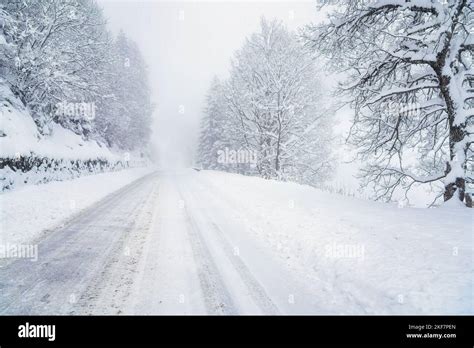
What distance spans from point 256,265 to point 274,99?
44.9ft

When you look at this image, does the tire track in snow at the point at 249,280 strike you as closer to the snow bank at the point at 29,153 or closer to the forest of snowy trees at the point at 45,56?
the snow bank at the point at 29,153

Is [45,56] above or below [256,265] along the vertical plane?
above

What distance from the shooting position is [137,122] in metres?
42.2

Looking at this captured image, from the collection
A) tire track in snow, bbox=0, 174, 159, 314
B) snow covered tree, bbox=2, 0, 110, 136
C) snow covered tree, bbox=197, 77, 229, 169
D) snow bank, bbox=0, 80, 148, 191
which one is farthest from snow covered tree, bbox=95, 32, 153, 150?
tire track in snow, bbox=0, 174, 159, 314

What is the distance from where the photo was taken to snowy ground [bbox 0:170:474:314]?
141 inches

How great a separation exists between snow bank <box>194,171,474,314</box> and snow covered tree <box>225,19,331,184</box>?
946cm

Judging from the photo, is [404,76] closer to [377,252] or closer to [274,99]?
[377,252]

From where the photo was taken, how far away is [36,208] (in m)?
8.95

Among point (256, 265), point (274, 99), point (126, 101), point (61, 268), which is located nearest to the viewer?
point (61, 268)

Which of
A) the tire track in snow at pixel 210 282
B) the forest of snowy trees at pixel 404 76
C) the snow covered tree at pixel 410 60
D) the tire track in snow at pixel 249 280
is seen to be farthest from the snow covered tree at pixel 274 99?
the tire track in snow at pixel 210 282

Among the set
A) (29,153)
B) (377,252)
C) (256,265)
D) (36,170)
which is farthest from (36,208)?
(377,252)
